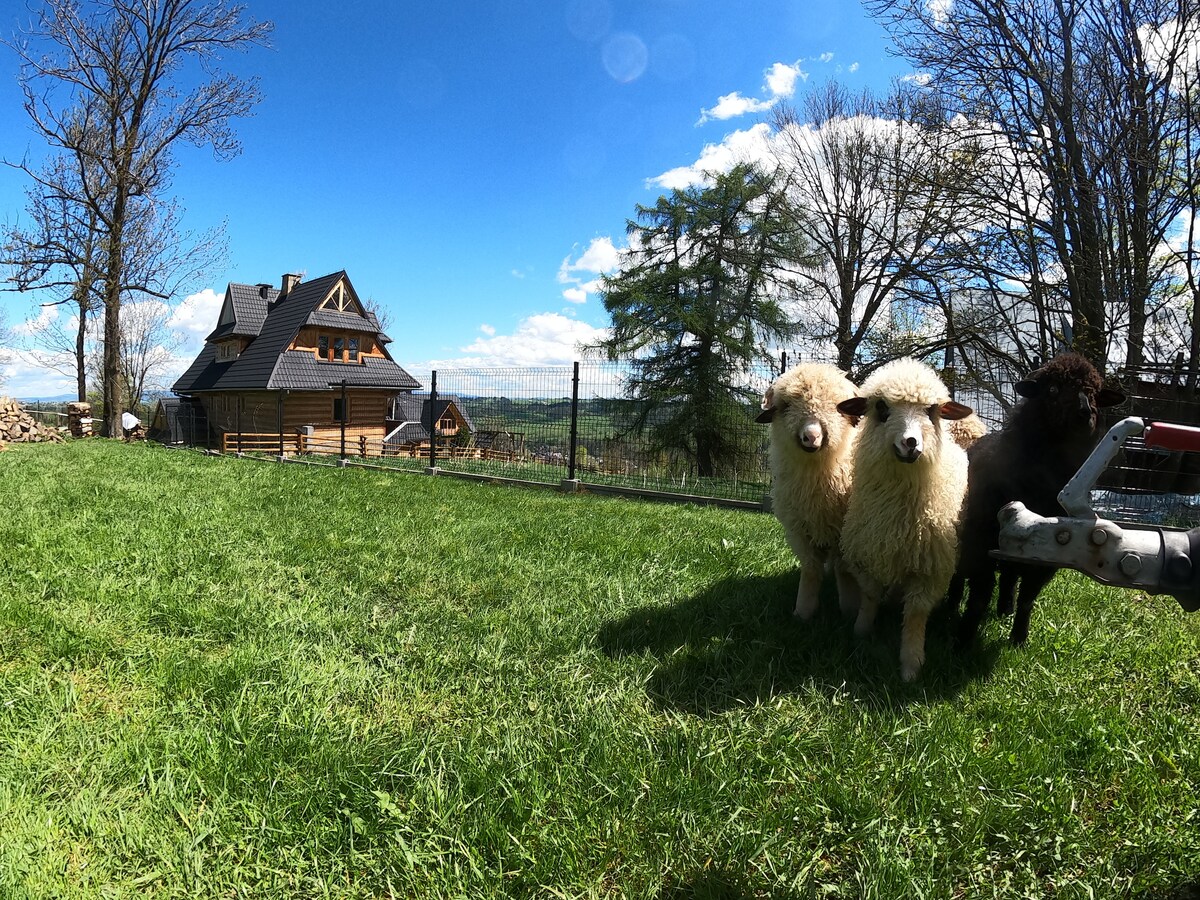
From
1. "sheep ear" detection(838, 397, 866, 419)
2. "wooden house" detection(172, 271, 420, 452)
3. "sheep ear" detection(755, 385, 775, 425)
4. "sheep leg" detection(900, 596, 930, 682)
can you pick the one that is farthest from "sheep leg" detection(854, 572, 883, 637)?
"wooden house" detection(172, 271, 420, 452)

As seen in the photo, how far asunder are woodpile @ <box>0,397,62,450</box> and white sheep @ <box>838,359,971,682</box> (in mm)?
27222

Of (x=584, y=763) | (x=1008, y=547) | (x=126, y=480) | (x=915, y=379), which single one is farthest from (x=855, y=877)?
(x=126, y=480)

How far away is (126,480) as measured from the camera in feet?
28.6

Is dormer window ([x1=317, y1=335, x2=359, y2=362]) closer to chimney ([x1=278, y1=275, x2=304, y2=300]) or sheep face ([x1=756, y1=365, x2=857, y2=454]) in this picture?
chimney ([x1=278, y1=275, x2=304, y2=300])

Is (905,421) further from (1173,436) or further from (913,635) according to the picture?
(1173,436)

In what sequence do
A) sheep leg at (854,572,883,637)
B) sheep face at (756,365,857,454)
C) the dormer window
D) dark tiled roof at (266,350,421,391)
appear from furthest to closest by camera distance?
1. the dormer window
2. dark tiled roof at (266,350,421,391)
3. sheep face at (756,365,857,454)
4. sheep leg at (854,572,883,637)

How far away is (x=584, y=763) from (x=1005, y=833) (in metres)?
1.54

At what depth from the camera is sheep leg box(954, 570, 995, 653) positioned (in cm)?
323

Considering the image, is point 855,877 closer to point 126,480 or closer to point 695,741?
point 695,741

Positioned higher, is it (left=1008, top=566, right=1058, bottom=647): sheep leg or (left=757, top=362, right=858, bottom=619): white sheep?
(left=757, top=362, right=858, bottom=619): white sheep

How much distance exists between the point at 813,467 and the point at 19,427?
28533 millimetres

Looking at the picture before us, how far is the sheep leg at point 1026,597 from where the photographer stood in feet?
10.7

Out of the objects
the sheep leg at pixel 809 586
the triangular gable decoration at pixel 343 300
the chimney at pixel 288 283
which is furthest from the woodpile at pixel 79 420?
the sheep leg at pixel 809 586

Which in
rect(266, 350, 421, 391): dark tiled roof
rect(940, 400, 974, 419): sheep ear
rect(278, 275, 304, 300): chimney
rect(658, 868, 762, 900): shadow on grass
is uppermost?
rect(278, 275, 304, 300): chimney
